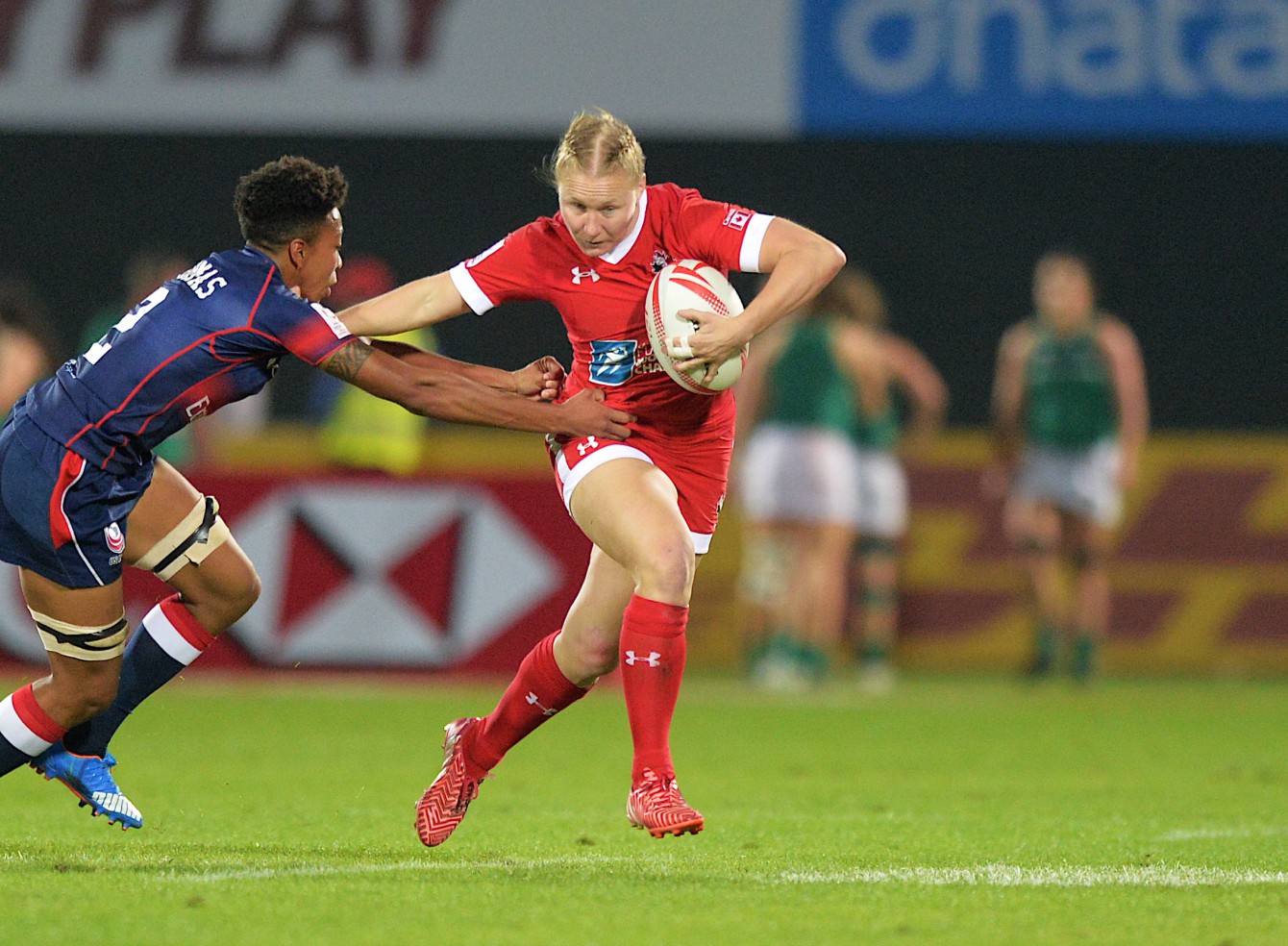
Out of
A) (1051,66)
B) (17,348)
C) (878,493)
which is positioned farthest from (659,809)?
(1051,66)

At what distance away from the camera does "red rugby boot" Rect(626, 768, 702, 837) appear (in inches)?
206

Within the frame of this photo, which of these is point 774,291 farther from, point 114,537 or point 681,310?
point 114,537

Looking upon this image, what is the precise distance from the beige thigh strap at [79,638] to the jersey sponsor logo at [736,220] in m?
2.03

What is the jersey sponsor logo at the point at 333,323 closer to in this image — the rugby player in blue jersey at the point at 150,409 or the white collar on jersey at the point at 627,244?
the rugby player in blue jersey at the point at 150,409

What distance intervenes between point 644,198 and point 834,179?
12.4 metres

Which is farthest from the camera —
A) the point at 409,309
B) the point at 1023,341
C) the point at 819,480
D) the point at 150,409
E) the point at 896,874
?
the point at 1023,341

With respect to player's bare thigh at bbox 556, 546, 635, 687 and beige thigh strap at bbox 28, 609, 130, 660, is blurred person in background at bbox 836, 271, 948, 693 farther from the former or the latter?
beige thigh strap at bbox 28, 609, 130, 660

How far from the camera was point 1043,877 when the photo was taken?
17.5 ft

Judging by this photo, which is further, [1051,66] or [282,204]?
[1051,66]

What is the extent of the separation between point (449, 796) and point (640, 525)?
1010mm

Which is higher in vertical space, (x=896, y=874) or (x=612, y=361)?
(x=612, y=361)

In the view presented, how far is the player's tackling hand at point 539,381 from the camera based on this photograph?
5734 millimetres

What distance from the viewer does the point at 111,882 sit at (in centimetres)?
506

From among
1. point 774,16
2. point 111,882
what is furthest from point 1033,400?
point 111,882
